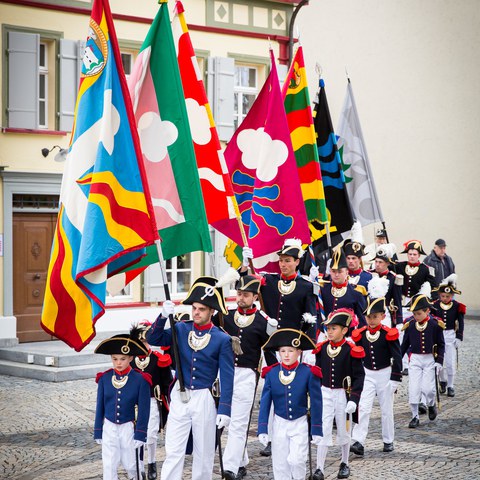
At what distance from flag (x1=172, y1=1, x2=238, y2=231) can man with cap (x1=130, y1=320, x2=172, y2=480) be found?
1.77 meters

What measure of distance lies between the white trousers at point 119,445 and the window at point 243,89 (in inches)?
562

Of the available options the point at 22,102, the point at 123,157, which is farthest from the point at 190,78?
the point at 22,102

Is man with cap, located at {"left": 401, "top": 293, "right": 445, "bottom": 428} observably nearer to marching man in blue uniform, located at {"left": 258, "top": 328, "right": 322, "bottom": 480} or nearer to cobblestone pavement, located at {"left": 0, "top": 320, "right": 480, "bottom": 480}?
cobblestone pavement, located at {"left": 0, "top": 320, "right": 480, "bottom": 480}

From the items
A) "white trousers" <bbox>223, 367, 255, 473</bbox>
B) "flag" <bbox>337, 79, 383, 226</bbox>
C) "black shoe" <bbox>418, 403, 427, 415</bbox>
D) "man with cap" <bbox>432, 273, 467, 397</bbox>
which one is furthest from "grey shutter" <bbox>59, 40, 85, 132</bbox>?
"white trousers" <bbox>223, 367, 255, 473</bbox>

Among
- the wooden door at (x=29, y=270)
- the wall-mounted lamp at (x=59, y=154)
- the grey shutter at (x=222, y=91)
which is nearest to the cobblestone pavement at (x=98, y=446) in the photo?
the wooden door at (x=29, y=270)

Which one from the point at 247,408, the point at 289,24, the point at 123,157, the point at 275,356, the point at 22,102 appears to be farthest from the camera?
the point at 289,24

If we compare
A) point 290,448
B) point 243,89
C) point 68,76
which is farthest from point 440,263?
point 290,448

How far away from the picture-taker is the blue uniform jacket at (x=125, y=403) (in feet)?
29.4

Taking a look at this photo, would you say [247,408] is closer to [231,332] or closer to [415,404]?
[231,332]

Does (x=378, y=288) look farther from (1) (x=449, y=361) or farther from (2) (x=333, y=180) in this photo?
(1) (x=449, y=361)

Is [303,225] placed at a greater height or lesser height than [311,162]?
lesser

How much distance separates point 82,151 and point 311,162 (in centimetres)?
464

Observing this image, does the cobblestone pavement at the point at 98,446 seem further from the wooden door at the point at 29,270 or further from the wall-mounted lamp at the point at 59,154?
the wall-mounted lamp at the point at 59,154

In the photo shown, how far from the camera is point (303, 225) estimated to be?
12266 mm
